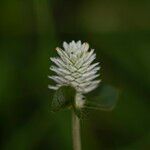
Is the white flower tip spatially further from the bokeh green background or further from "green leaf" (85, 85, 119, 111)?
the bokeh green background

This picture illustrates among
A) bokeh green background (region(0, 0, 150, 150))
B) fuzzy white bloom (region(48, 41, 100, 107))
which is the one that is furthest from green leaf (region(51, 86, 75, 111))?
bokeh green background (region(0, 0, 150, 150))
